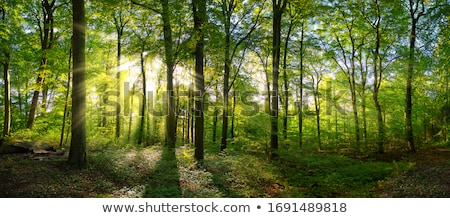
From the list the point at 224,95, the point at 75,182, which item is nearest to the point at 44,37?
the point at 224,95

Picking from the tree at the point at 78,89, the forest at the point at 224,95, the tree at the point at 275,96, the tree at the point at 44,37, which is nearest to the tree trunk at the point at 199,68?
the forest at the point at 224,95

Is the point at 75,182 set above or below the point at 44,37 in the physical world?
below

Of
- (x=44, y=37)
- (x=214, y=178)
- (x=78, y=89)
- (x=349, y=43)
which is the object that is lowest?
(x=214, y=178)

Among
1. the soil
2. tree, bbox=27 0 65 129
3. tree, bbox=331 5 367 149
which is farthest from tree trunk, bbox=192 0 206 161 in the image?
tree, bbox=331 5 367 149

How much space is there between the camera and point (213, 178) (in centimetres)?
892

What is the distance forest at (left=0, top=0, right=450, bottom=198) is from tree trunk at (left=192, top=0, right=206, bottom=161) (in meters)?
0.05

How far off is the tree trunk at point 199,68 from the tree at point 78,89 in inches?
149

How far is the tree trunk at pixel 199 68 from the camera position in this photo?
33.6 ft

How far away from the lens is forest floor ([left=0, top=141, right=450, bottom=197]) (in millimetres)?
7246

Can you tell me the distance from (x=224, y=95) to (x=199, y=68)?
4.98 metres

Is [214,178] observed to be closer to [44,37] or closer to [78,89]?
[78,89]

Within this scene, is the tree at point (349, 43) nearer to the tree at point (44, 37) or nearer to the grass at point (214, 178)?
the grass at point (214, 178)

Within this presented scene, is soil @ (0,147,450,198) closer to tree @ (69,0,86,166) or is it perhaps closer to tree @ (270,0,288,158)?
tree @ (69,0,86,166)
